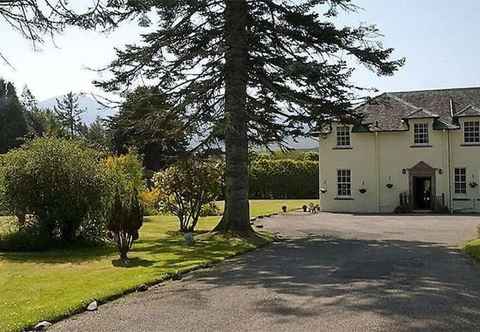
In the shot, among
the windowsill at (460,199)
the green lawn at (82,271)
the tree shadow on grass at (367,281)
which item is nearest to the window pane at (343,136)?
the windowsill at (460,199)

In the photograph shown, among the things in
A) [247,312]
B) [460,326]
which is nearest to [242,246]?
[247,312]

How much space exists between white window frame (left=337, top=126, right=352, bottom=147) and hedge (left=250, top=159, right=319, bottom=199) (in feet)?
38.1

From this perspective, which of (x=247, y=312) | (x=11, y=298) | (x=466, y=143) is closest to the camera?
(x=247, y=312)

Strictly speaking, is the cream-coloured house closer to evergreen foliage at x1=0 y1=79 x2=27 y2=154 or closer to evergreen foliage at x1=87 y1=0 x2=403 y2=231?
evergreen foliage at x1=87 y1=0 x2=403 y2=231

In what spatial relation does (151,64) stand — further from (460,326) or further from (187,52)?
(460,326)

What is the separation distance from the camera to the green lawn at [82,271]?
9.68 meters

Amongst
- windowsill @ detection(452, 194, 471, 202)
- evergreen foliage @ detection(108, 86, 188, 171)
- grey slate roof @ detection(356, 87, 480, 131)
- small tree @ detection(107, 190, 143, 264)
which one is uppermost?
grey slate roof @ detection(356, 87, 480, 131)

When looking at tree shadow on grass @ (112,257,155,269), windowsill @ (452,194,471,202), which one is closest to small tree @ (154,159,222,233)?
tree shadow on grass @ (112,257,155,269)

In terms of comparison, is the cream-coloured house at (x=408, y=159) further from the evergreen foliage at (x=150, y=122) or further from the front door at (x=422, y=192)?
the evergreen foliage at (x=150, y=122)

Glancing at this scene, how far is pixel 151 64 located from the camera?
73.0 ft

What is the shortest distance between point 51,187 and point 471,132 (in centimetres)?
2837

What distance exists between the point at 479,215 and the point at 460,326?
99.7ft

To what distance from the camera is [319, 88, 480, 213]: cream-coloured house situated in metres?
38.4

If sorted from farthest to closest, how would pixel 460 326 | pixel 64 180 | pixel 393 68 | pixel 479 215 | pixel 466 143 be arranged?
pixel 466 143, pixel 479 215, pixel 393 68, pixel 64 180, pixel 460 326
